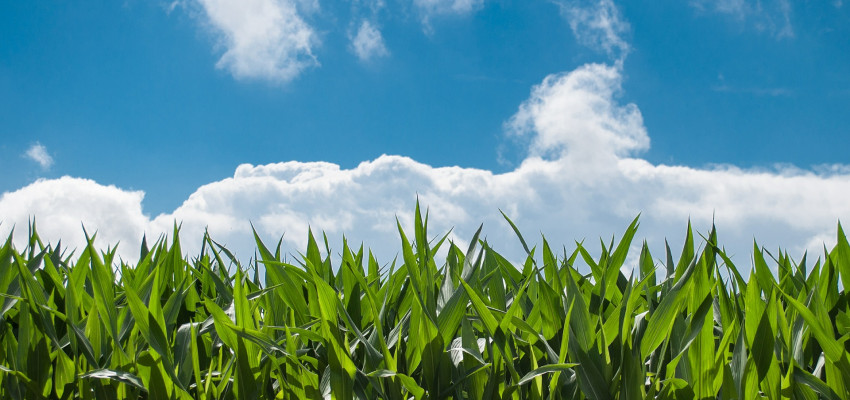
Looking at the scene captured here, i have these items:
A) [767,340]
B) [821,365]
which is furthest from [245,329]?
[821,365]

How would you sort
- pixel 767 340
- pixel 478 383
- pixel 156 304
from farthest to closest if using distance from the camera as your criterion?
pixel 156 304, pixel 478 383, pixel 767 340

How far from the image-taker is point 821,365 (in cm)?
124

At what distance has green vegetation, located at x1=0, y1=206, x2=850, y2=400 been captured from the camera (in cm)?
113

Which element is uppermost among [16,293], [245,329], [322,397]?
[16,293]

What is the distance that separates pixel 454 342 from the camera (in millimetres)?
1311

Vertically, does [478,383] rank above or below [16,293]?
A: below

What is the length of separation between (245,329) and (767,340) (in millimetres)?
944

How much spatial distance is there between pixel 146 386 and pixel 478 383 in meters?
0.69

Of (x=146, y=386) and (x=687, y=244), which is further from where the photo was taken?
(x=687, y=244)

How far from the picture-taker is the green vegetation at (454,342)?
3.69ft

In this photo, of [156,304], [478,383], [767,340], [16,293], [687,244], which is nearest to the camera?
[767,340]

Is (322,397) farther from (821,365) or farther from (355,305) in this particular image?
(821,365)

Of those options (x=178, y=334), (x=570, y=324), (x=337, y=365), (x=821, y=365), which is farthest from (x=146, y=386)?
(x=821, y=365)

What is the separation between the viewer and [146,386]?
1.30 meters
